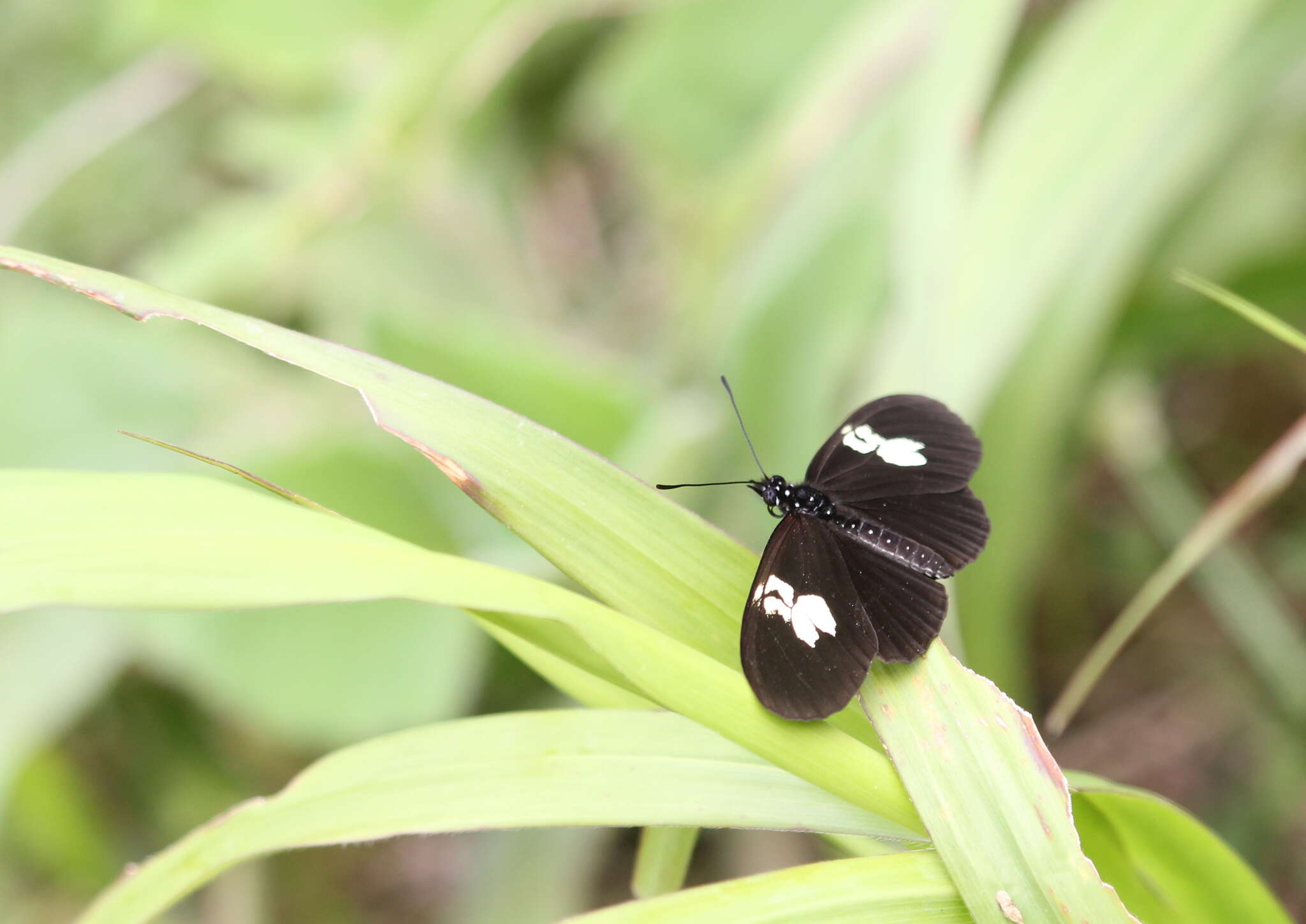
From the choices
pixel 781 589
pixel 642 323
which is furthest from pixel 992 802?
pixel 642 323

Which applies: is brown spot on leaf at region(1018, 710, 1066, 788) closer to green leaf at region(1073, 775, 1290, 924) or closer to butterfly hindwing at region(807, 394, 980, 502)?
green leaf at region(1073, 775, 1290, 924)

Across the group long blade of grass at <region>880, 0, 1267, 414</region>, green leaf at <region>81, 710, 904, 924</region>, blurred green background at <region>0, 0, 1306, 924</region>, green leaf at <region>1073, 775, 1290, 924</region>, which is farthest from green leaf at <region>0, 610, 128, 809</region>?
green leaf at <region>1073, 775, 1290, 924</region>

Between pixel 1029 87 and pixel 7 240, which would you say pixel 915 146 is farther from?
pixel 7 240

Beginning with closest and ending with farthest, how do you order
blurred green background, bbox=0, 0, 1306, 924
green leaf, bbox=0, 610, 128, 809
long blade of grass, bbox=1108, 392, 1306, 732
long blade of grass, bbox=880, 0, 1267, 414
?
long blade of grass, bbox=880, 0, 1267, 414, blurred green background, bbox=0, 0, 1306, 924, green leaf, bbox=0, 610, 128, 809, long blade of grass, bbox=1108, 392, 1306, 732

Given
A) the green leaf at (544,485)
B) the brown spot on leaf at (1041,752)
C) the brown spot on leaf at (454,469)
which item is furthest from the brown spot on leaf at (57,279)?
the brown spot on leaf at (1041,752)

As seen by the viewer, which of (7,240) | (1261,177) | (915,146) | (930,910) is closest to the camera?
(930,910)

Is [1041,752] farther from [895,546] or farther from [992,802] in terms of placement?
[895,546]

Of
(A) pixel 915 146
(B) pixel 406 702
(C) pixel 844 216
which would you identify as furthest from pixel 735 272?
(B) pixel 406 702
